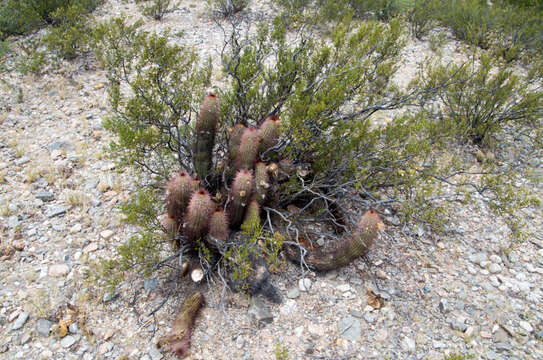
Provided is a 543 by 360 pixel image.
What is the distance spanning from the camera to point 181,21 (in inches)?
334

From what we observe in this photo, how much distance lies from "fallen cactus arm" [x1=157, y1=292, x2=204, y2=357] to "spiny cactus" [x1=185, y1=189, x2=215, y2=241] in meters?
0.58

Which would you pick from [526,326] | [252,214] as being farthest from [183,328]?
[526,326]

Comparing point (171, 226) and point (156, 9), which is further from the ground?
point (156, 9)

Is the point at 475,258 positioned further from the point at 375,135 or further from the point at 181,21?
the point at 181,21

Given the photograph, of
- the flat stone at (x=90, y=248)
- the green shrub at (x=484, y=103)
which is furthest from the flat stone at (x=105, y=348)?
the green shrub at (x=484, y=103)

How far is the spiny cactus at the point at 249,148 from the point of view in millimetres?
3576

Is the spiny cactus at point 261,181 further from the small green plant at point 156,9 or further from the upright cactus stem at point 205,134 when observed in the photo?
the small green plant at point 156,9

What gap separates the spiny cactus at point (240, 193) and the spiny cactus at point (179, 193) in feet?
1.22

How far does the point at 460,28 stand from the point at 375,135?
6109 millimetres

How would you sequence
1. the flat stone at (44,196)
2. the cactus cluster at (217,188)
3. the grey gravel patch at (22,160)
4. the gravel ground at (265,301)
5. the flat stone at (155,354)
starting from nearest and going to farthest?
the flat stone at (155,354)
the gravel ground at (265,301)
the cactus cluster at (217,188)
the flat stone at (44,196)
the grey gravel patch at (22,160)

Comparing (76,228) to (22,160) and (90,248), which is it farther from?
(22,160)

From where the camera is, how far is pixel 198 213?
316 cm

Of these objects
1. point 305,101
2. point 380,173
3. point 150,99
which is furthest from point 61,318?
point 380,173

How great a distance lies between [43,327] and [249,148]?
232cm
